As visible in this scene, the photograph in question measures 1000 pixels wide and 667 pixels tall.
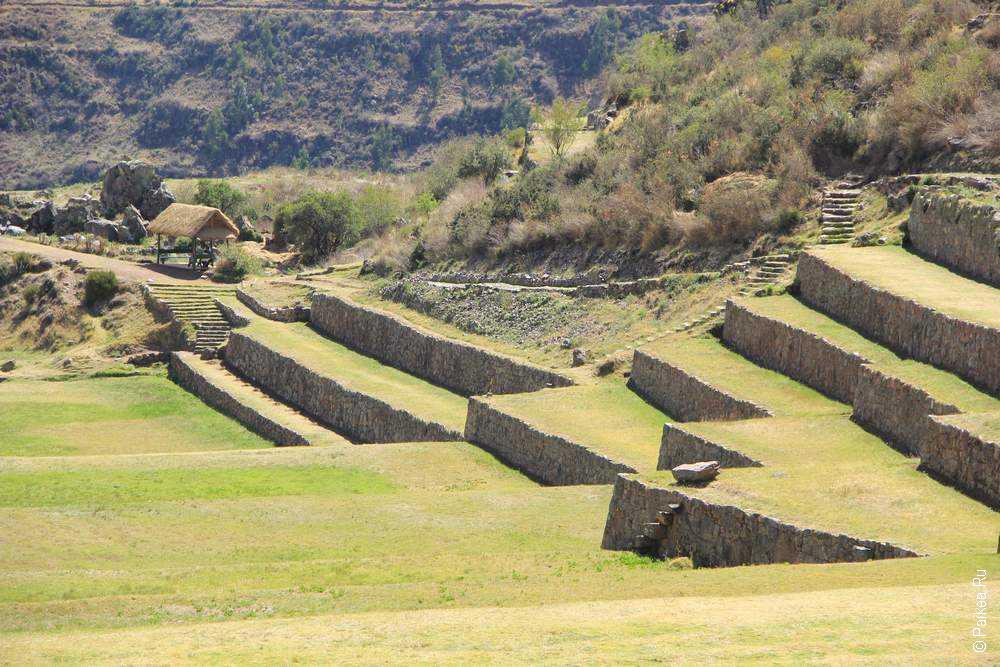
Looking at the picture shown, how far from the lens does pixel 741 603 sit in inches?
738

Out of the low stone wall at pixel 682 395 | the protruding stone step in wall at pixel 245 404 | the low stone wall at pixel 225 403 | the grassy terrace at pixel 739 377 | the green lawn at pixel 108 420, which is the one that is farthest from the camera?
the green lawn at pixel 108 420

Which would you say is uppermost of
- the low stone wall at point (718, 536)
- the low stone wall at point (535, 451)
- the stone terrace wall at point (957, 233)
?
the stone terrace wall at point (957, 233)

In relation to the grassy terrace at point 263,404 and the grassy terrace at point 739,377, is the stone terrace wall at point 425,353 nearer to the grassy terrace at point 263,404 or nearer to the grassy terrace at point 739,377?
the grassy terrace at point 739,377

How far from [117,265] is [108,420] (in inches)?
771

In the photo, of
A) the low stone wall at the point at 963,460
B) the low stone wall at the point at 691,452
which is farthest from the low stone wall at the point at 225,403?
the low stone wall at the point at 963,460

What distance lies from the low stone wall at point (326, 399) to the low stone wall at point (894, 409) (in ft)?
35.6

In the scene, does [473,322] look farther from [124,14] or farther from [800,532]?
[124,14]

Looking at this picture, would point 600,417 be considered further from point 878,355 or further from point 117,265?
point 117,265

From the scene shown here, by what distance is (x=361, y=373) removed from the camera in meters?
45.2

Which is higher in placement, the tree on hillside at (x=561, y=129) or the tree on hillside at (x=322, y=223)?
the tree on hillside at (x=561, y=129)

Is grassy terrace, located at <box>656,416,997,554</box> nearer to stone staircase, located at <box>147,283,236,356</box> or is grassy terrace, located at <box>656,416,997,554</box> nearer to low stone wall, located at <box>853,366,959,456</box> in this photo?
low stone wall, located at <box>853,366,959,456</box>

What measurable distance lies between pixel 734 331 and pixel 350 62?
102809 mm

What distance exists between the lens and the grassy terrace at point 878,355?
27031 millimetres

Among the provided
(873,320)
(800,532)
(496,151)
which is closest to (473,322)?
(873,320)
